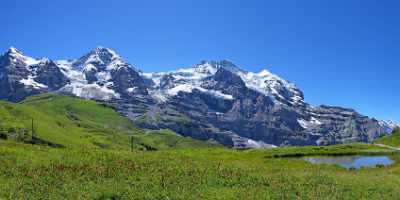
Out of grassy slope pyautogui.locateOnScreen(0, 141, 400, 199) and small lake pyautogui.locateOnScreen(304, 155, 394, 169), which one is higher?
grassy slope pyautogui.locateOnScreen(0, 141, 400, 199)

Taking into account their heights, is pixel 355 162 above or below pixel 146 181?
below

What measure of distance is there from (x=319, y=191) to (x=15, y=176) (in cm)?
2931

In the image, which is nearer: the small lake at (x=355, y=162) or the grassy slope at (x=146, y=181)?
the grassy slope at (x=146, y=181)

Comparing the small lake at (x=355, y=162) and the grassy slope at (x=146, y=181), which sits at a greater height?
the grassy slope at (x=146, y=181)

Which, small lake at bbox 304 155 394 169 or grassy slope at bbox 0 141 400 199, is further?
small lake at bbox 304 155 394 169

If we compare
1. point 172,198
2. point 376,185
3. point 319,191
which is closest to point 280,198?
point 319,191

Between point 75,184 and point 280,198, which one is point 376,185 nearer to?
point 280,198

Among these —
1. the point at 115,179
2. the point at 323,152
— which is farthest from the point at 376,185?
the point at 323,152

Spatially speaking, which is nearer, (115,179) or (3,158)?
(115,179)

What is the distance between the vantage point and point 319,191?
144 feet

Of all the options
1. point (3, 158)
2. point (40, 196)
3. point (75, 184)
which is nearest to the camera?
point (40, 196)

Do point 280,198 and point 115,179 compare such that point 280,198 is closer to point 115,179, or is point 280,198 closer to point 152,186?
point 152,186

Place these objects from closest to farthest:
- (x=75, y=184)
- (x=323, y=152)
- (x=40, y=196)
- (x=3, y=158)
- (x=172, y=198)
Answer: (x=40, y=196) → (x=172, y=198) → (x=75, y=184) → (x=3, y=158) → (x=323, y=152)

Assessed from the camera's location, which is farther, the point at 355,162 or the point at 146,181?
the point at 355,162
